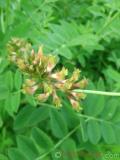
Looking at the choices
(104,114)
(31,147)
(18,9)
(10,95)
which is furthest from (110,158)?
(18,9)

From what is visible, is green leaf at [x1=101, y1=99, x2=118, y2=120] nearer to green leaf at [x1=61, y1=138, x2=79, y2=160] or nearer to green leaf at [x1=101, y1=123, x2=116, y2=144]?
green leaf at [x1=101, y1=123, x2=116, y2=144]

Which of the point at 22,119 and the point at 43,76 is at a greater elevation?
Answer: the point at 43,76

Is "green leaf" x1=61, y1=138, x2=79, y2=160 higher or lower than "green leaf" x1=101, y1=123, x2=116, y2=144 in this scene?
lower

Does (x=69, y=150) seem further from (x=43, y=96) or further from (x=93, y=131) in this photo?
(x=43, y=96)

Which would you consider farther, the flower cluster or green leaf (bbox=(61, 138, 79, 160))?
green leaf (bbox=(61, 138, 79, 160))

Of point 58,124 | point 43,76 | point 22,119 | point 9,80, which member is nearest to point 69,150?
point 58,124

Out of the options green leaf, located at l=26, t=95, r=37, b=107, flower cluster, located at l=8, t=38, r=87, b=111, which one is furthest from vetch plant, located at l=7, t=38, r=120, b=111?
green leaf, located at l=26, t=95, r=37, b=107

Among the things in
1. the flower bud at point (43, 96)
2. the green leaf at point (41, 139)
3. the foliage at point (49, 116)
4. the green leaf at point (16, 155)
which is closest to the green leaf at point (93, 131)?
the foliage at point (49, 116)
